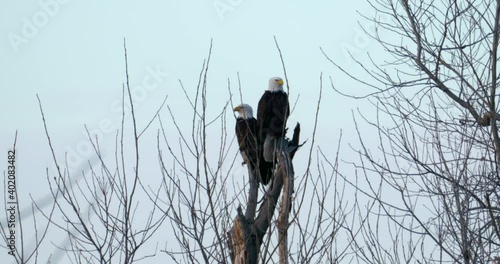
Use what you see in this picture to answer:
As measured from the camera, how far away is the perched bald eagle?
8.68 m

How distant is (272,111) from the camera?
30.2 feet

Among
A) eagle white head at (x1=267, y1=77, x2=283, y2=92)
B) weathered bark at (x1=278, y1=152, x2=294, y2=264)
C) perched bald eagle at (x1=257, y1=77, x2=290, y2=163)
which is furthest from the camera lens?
eagle white head at (x1=267, y1=77, x2=283, y2=92)

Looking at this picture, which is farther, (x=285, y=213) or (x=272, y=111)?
(x=272, y=111)

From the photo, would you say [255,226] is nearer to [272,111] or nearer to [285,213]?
[285,213]

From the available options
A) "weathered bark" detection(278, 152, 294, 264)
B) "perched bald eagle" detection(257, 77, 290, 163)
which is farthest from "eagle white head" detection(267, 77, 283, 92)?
"weathered bark" detection(278, 152, 294, 264)

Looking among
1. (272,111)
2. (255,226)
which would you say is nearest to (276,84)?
(272,111)

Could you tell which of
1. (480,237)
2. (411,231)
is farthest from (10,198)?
(480,237)

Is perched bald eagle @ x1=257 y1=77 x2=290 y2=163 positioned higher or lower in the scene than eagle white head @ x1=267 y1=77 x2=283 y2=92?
lower

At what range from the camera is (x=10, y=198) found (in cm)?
582

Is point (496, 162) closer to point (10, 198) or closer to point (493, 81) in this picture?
point (493, 81)

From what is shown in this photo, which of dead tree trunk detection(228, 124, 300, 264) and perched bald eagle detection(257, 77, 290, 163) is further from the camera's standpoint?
perched bald eagle detection(257, 77, 290, 163)

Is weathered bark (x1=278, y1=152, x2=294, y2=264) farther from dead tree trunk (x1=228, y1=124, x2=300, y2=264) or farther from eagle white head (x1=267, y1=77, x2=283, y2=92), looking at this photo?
eagle white head (x1=267, y1=77, x2=283, y2=92)

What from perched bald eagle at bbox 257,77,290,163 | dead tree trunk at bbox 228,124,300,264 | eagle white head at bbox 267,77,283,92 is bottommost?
dead tree trunk at bbox 228,124,300,264

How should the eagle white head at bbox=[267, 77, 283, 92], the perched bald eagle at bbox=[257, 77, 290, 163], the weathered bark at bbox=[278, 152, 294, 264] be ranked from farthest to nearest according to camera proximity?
the eagle white head at bbox=[267, 77, 283, 92], the perched bald eagle at bbox=[257, 77, 290, 163], the weathered bark at bbox=[278, 152, 294, 264]
